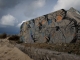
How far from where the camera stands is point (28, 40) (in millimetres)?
8586

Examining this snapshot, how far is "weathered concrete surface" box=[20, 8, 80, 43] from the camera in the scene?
4.69 meters

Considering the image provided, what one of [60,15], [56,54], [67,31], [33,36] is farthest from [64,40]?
[33,36]

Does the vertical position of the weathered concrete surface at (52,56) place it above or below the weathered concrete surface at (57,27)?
below

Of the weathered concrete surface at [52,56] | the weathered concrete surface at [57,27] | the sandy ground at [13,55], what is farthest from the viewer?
the sandy ground at [13,55]

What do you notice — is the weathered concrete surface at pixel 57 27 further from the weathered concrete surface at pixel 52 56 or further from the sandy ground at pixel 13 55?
the sandy ground at pixel 13 55

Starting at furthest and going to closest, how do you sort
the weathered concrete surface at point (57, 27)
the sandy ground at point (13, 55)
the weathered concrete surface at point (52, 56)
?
the sandy ground at point (13, 55) → the weathered concrete surface at point (57, 27) → the weathered concrete surface at point (52, 56)

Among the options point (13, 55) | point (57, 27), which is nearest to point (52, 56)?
point (57, 27)

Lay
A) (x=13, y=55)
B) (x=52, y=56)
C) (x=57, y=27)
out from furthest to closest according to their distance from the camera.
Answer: (x=13, y=55), (x=57, y=27), (x=52, y=56)

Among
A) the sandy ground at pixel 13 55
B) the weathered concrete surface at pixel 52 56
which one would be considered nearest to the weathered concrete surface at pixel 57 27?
the weathered concrete surface at pixel 52 56

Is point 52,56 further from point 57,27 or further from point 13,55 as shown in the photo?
point 13,55

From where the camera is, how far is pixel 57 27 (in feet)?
17.8

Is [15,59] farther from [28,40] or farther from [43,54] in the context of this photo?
[28,40]

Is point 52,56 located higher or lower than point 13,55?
higher

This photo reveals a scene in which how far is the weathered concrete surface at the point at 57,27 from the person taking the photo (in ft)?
15.4
